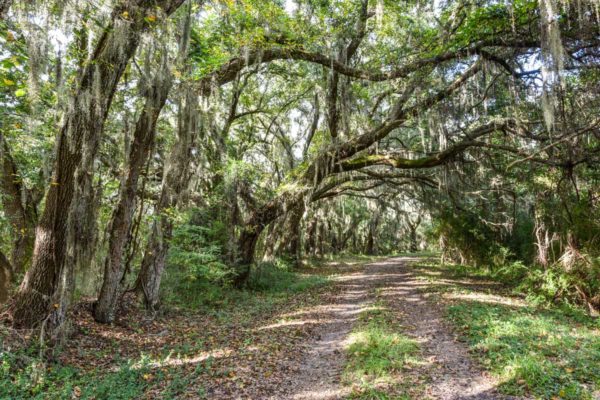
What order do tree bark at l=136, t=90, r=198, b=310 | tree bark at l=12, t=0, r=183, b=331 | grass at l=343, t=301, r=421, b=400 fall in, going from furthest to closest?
tree bark at l=136, t=90, r=198, b=310 → tree bark at l=12, t=0, r=183, b=331 → grass at l=343, t=301, r=421, b=400

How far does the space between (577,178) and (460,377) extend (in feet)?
25.8

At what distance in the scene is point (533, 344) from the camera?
5113 mm

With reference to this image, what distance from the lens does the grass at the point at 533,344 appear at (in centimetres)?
399

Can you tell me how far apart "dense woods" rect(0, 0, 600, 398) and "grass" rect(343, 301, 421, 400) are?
380cm

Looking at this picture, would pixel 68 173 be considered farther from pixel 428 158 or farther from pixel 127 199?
pixel 428 158

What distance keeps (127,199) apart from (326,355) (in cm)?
452

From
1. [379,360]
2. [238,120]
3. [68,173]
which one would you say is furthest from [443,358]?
[238,120]

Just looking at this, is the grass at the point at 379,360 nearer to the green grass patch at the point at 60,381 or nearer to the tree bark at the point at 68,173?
the green grass patch at the point at 60,381

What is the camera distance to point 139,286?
25.3 ft

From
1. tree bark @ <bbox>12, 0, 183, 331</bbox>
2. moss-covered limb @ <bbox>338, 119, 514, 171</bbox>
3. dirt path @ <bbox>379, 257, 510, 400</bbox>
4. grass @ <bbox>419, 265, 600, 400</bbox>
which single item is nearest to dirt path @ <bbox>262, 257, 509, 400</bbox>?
dirt path @ <bbox>379, 257, 510, 400</bbox>

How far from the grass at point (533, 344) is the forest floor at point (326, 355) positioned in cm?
2

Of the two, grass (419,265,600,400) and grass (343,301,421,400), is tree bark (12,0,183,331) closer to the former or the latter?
grass (343,301,421,400)

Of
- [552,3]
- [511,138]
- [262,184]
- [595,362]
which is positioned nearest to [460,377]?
[595,362]

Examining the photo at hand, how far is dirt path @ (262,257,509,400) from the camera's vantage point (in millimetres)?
4141
